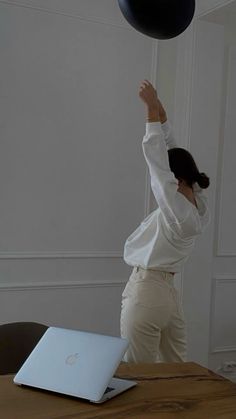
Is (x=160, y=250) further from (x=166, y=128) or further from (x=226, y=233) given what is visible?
(x=226, y=233)

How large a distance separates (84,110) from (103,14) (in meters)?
0.62

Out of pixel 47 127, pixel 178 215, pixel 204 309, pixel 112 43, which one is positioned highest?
pixel 112 43

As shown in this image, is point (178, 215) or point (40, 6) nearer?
point (178, 215)

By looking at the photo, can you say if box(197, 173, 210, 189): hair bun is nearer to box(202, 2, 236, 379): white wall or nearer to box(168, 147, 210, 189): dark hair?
box(168, 147, 210, 189): dark hair

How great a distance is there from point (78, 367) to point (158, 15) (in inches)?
38.5

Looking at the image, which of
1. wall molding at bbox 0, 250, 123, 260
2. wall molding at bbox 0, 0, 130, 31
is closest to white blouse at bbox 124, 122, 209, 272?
wall molding at bbox 0, 250, 123, 260

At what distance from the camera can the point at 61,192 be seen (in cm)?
311

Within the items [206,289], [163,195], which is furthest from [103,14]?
[206,289]

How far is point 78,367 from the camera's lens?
4.41 feet

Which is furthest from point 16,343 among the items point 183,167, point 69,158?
point 69,158

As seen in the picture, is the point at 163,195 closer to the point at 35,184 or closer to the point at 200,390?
the point at 200,390

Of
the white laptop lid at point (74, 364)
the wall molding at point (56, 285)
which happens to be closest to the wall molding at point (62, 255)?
the wall molding at point (56, 285)

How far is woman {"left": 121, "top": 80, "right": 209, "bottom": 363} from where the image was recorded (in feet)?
6.64

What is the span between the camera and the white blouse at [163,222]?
2.01 metres
